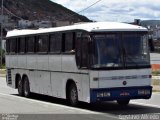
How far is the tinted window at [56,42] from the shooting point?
64.2 ft

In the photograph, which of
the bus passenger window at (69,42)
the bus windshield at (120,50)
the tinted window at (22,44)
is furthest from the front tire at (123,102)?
the tinted window at (22,44)

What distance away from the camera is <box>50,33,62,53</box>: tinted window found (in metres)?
19.6

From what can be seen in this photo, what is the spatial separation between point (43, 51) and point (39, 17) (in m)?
129

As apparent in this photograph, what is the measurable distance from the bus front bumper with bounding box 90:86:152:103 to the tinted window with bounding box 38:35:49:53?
15.1ft

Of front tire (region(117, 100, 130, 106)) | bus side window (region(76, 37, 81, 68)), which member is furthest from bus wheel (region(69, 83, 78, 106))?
front tire (region(117, 100, 130, 106))

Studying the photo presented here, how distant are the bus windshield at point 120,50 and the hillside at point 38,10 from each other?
382 feet

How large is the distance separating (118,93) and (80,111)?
1.30 metres

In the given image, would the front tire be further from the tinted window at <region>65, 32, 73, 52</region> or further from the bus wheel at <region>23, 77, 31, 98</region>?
the bus wheel at <region>23, 77, 31, 98</region>

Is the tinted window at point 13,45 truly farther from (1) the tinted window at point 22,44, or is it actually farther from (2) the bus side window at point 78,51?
(2) the bus side window at point 78,51

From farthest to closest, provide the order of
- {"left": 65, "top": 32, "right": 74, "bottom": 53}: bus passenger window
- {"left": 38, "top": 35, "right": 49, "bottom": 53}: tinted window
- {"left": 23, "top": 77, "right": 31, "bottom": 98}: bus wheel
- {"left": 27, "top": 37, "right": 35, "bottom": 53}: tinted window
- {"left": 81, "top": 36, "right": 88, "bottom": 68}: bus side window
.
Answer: {"left": 23, "top": 77, "right": 31, "bottom": 98}: bus wheel
{"left": 27, "top": 37, "right": 35, "bottom": 53}: tinted window
{"left": 38, "top": 35, "right": 49, "bottom": 53}: tinted window
{"left": 65, "top": 32, "right": 74, "bottom": 53}: bus passenger window
{"left": 81, "top": 36, "right": 88, "bottom": 68}: bus side window

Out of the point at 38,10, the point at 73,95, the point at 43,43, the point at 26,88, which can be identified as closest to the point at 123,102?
the point at 73,95

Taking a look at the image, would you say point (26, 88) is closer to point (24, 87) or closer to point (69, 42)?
point (24, 87)

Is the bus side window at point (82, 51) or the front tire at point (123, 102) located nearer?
the bus side window at point (82, 51)

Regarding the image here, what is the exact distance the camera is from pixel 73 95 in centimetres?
1839
